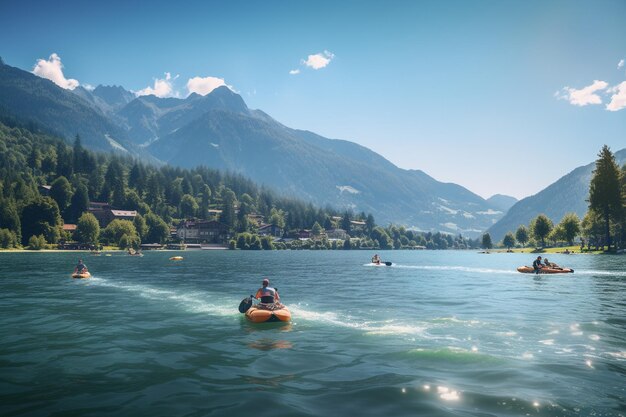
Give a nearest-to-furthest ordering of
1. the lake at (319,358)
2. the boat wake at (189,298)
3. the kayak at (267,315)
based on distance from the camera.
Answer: the lake at (319,358) → the kayak at (267,315) → the boat wake at (189,298)

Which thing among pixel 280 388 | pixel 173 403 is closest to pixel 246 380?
pixel 280 388

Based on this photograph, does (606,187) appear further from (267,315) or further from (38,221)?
(38,221)

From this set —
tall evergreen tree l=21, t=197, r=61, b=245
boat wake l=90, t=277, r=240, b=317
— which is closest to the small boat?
boat wake l=90, t=277, r=240, b=317

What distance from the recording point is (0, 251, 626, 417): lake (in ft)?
44.9

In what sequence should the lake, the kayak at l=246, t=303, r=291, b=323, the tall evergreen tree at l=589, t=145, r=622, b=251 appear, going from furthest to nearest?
the tall evergreen tree at l=589, t=145, r=622, b=251
the kayak at l=246, t=303, r=291, b=323
the lake

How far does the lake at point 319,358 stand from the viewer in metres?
13.7

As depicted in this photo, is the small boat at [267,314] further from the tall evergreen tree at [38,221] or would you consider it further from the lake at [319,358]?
the tall evergreen tree at [38,221]

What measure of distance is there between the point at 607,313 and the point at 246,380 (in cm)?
2720

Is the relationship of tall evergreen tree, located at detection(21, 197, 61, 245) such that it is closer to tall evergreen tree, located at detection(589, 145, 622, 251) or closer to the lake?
the lake

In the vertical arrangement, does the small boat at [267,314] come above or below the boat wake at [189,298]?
above

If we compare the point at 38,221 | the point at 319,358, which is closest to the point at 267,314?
the point at 319,358

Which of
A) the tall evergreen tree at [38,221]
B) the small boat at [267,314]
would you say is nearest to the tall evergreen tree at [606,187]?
the small boat at [267,314]

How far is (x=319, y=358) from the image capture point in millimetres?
19547

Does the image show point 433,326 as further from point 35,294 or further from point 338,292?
point 35,294
